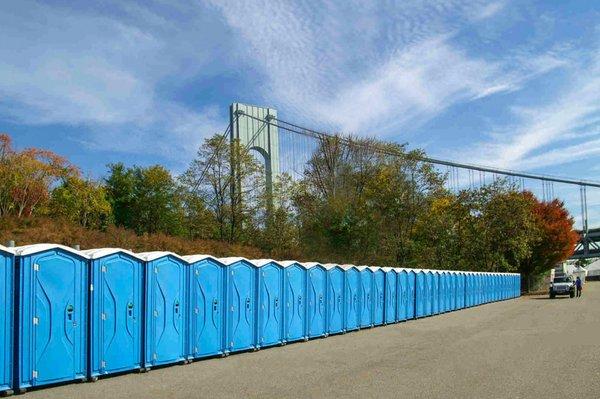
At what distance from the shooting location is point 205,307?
1255 cm

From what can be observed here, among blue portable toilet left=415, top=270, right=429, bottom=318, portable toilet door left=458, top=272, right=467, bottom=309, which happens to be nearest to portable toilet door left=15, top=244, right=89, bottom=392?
blue portable toilet left=415, top=270, right=429, bottom=318

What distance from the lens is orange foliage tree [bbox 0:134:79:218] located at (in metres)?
33.2

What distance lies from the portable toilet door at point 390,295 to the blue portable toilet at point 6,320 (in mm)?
14396

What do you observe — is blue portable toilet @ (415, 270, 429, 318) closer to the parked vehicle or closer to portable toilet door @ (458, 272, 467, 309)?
portable toilet door @ (458, 272, 467, 309)

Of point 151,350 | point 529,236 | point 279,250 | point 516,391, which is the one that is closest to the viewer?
point 516,391

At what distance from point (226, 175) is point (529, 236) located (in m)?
24.9

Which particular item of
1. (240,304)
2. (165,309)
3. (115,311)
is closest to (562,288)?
(240,304)

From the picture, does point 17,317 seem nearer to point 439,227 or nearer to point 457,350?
point 457,350

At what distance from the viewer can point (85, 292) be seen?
1000cm

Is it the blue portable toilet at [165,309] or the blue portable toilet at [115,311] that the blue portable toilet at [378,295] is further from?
the blue portable toilet at [115,311]

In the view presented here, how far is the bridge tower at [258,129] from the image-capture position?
51.8m

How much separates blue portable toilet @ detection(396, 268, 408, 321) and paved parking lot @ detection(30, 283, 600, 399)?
20.4 feet

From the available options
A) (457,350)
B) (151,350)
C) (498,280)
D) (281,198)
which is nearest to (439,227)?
(498,280)

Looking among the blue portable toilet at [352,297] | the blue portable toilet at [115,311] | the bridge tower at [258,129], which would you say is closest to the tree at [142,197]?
the bridge tower at [258,129]
